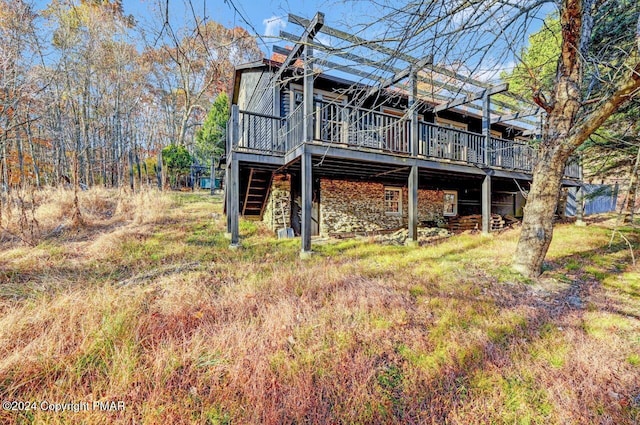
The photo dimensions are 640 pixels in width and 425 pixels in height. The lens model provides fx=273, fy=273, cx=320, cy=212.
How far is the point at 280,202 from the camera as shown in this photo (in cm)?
972

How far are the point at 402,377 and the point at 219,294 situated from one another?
2.63m

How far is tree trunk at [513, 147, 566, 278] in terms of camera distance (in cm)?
478

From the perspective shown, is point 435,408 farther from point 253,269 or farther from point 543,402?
point 253,269

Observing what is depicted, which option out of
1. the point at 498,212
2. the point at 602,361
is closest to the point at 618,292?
the point at 602,361

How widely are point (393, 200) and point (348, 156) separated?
5.24 m

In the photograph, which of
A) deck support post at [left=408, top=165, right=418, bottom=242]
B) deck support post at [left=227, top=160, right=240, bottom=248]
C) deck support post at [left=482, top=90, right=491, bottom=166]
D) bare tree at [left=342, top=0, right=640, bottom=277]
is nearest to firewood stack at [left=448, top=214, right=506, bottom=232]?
deck support post at [left=482, top=90, right=491, bottom=166]

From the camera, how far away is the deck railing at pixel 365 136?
23.2 ft

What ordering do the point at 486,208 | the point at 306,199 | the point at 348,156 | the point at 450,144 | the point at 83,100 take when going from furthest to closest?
the point at 83,100 < the point at 486,208 < the point at 450,144 < the point at 348,156 < the point at 306,199

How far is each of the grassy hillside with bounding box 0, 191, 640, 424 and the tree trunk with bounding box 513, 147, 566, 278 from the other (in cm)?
37

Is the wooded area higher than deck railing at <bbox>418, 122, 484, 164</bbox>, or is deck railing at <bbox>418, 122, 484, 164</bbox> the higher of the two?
the wooded area

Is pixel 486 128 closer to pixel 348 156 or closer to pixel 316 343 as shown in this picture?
pixel 348 156

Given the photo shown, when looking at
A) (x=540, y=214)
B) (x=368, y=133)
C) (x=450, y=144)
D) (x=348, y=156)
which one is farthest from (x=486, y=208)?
(x=348, y=156)

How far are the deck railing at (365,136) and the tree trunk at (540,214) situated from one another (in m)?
1.89

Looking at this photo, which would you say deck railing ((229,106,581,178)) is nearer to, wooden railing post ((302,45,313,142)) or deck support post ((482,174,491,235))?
wooden railing post ((302,45,313,142))
